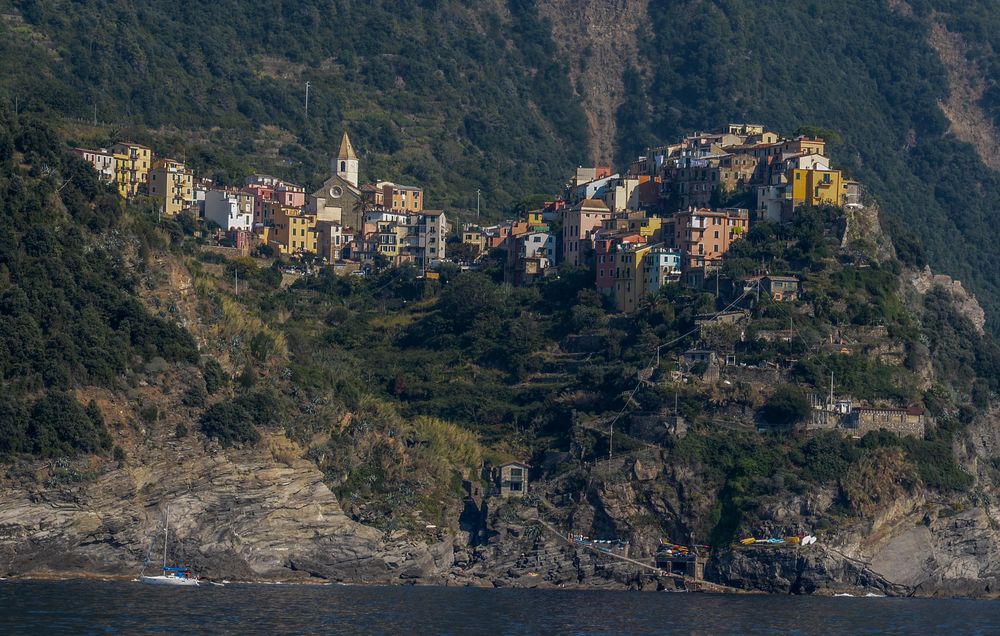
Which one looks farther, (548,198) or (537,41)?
(537,41)

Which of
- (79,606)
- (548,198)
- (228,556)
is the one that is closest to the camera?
(79,606)

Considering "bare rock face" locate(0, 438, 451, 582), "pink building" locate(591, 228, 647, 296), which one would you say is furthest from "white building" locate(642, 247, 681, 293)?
"bare rock face" locate(0, 438, 451, 582)

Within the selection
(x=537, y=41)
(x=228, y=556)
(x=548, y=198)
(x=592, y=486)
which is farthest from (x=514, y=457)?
(x=537, y=41)

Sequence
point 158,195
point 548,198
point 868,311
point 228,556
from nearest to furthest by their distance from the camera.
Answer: point 228,556 < point 868,311 < point 158,195 < point 548,198

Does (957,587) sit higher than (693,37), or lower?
lower

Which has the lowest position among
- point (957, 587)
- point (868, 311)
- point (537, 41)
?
point (957, 587)

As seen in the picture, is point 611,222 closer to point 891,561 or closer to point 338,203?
point 338,203

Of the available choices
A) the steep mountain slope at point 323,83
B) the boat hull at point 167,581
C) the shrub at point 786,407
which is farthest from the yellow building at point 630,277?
the boat hull at point 167,581

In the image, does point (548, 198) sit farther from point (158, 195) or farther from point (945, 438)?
point (945, 438)
